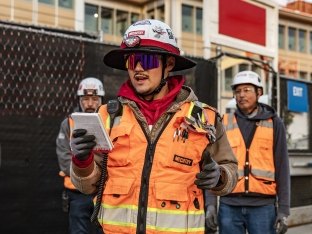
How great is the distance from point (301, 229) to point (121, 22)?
27.2 m

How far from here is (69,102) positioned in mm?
5723

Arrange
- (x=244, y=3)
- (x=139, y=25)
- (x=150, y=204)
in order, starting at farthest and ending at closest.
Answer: (x=244, y=3) < (x=139, y=25) < (x=150, y=204)

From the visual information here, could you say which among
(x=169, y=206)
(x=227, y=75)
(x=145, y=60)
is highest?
(x=227, y=75)

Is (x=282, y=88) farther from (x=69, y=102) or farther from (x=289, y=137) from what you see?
(x=69, y=102)

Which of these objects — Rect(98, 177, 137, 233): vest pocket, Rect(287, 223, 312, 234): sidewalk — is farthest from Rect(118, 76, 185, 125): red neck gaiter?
Rect(287, 223, 312, 234): sidewalk

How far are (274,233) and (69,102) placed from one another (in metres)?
2.69

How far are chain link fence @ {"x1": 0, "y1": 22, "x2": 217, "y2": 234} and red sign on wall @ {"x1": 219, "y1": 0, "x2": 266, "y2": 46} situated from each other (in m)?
2.20

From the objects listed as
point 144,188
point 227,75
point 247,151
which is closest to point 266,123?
point 247,151

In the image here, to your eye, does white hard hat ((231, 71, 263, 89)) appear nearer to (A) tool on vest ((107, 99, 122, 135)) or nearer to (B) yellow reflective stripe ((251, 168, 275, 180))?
(B) yellow reflective stripe ((251, 168, 275, 180))

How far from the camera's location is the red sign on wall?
7.16m

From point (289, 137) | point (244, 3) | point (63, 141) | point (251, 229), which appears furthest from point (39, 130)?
point (289, 137)

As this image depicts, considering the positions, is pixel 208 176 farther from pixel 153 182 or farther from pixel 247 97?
pixel 247 97

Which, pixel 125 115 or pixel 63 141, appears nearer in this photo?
pixel 125 115

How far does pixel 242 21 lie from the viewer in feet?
24.6
